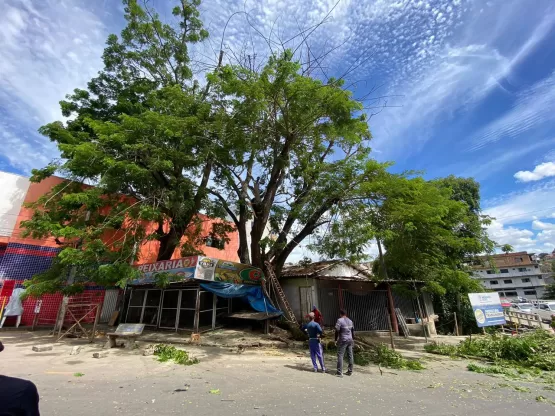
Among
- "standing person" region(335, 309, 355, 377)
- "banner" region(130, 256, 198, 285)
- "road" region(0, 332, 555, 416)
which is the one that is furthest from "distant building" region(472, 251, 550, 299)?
"banner" region(130, 256, 198, 285)

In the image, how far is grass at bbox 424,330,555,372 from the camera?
9000 mm

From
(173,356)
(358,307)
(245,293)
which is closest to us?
(173,356)

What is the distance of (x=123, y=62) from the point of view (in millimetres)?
16422

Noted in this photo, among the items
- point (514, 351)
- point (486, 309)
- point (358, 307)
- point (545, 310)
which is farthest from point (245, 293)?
point (545, 310)

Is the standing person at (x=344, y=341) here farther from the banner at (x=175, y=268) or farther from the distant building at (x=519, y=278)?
the distant building at (x=519, y=278)

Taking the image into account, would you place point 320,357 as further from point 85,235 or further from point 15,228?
point 15,228

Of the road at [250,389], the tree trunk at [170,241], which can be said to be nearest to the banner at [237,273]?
the tree trunk at [170,241]

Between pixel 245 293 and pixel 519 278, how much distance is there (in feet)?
208

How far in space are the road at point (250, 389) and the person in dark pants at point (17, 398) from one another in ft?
10.9

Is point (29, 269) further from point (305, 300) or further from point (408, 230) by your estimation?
point (408, 230)

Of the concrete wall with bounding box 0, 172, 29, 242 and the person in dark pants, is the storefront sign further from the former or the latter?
the person in dark pants

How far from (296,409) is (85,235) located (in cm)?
958

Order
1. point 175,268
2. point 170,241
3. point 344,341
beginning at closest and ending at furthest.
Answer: point 344,341 < point 175,268 < point 170,241

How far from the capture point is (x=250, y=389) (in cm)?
610
